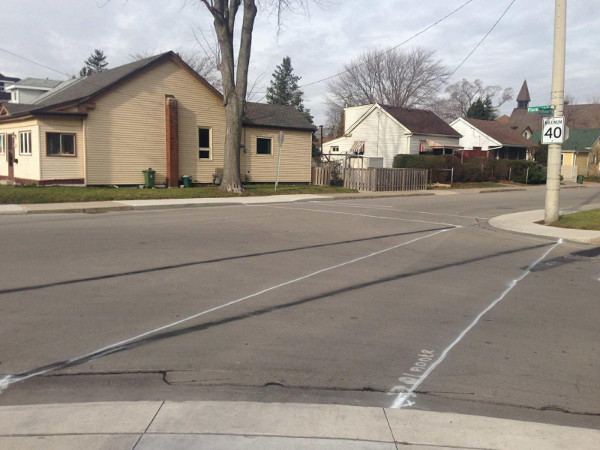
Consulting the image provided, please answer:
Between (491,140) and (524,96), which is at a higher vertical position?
(524,96)

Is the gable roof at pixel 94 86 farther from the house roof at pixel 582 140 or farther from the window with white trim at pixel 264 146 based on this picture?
the house roof at pixel 582 140

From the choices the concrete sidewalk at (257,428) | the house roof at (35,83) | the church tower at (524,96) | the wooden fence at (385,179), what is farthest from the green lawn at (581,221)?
the church tower at (524,96)

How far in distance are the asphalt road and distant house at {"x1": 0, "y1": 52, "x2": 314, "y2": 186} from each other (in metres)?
13.9

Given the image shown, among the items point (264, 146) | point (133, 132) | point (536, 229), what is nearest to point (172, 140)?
point (133, 132)

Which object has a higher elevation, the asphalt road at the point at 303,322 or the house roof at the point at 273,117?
the house roof at the point at 273,117

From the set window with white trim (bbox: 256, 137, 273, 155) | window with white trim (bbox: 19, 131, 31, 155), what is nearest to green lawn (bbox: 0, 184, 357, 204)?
window with white trim (bbox: 19, 131, 31, 155)

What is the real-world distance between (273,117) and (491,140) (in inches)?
Answer: 1103

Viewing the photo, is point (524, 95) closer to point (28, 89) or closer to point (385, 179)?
point (385, 179)

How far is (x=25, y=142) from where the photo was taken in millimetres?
26203

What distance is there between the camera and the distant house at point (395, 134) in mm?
42469

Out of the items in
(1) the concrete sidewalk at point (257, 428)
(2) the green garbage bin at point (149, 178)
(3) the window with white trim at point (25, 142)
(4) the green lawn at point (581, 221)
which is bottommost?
(1) the concrete sidewalk at point (257, 428)

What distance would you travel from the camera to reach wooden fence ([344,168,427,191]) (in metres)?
→ 30.8

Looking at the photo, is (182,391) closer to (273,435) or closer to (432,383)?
(273,435)

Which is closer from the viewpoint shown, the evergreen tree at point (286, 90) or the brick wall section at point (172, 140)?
the brick wall section at point (172, 140)
